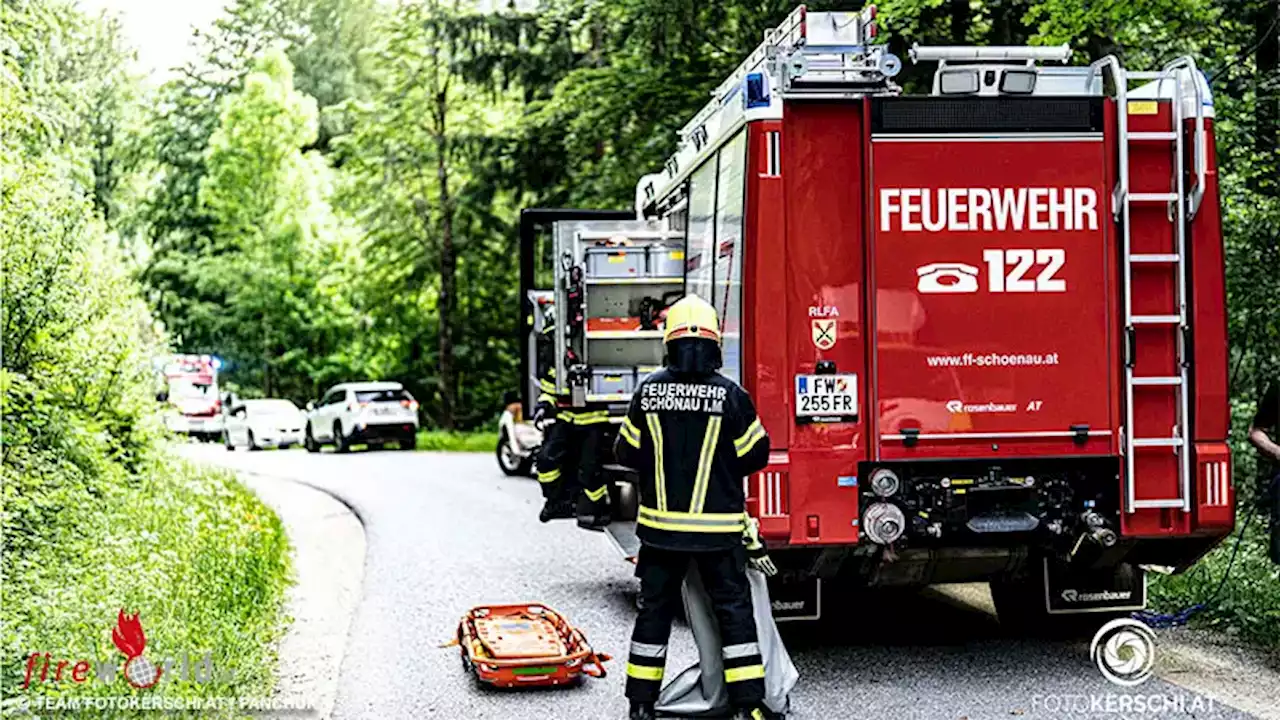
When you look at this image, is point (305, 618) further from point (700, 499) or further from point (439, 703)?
point (700, 499)

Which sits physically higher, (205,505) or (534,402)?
(534,402)

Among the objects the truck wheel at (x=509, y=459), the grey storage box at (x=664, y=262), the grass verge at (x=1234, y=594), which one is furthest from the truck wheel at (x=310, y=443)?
the grass verge at (x=1234, y=594)

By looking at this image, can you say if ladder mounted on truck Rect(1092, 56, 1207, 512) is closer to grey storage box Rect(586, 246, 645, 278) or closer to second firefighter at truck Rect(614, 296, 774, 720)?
second firefighter at truck Rect(614, 296, 774, 720)

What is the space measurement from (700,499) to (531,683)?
1.64 m

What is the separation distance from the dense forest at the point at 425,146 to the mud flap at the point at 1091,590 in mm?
3995

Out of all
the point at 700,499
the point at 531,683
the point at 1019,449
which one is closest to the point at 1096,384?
the point at 1019,449

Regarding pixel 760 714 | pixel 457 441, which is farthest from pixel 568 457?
pixel 457 441

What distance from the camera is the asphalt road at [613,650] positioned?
7367 mm

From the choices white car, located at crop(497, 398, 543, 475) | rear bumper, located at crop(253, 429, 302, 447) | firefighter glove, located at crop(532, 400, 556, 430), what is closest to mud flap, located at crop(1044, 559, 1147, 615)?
firefighter glove, located at crop(532, 400, 556, 430)

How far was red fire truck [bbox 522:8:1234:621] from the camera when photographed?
7898mm

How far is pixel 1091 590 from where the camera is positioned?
888cm

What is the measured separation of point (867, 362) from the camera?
795cm

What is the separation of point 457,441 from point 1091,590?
2557cm

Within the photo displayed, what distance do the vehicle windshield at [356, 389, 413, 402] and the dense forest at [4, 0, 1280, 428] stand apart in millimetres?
3978
